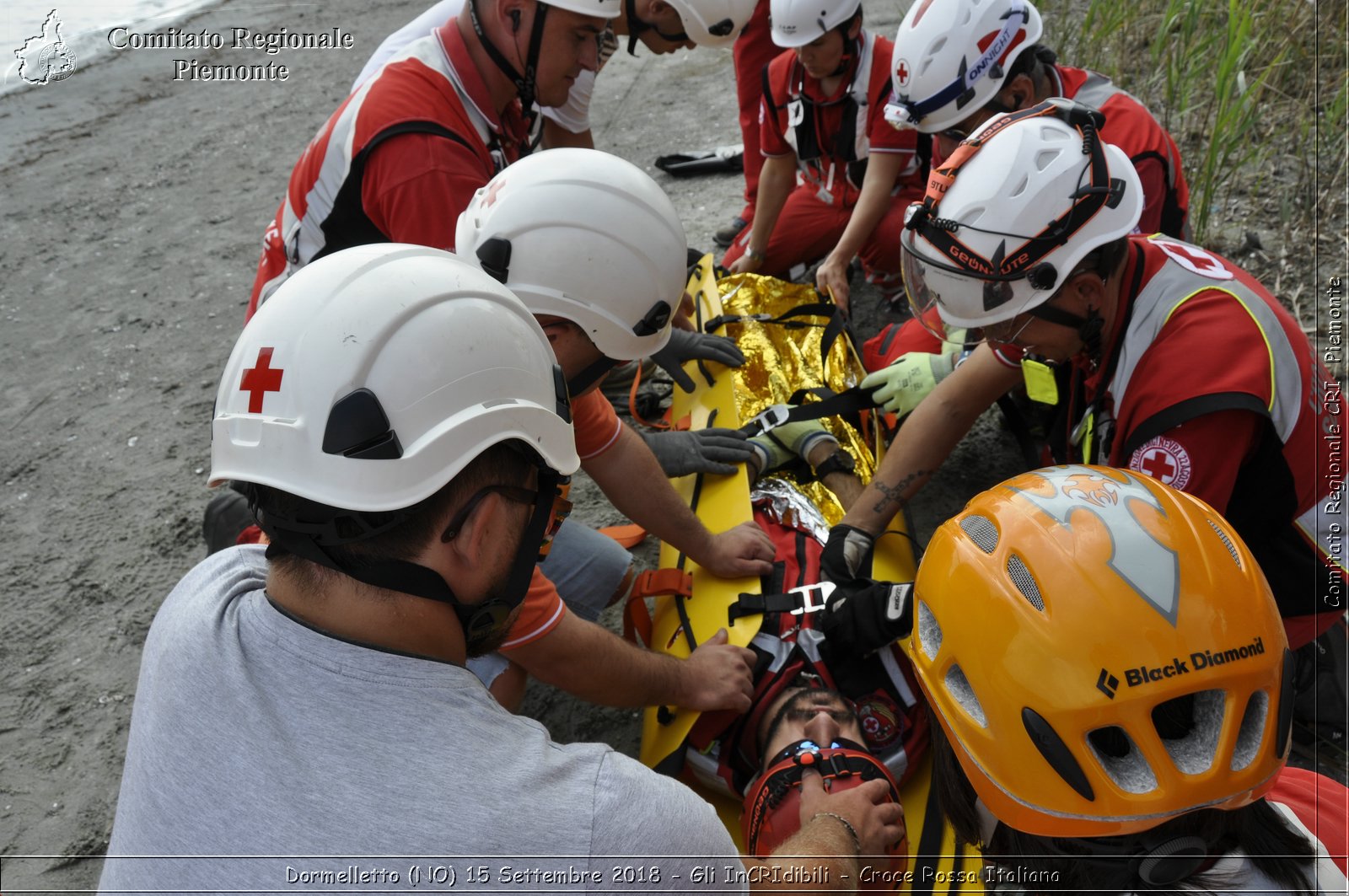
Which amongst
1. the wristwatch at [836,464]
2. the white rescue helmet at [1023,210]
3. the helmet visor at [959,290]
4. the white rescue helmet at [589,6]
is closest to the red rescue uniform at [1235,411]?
the white rescue helmet at [1023,210]

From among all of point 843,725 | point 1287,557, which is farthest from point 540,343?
point 1287,557

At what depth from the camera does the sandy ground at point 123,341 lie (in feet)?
10.7

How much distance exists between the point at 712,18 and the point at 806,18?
0.62 metres

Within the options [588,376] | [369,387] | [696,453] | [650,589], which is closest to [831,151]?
[696,453]

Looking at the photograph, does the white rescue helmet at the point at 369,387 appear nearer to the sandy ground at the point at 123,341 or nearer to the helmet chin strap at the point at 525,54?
the helmet chin strap at the point at 525,54

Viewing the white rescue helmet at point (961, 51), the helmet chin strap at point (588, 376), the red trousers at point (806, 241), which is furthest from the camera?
the red trousers at point (806, 241)

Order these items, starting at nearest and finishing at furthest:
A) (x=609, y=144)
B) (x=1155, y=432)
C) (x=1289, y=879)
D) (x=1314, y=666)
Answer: (x=1289, y=879)
(x=1155, y=432)
(x=1314, y=666)
(x=609, y=144)

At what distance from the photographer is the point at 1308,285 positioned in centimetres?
445

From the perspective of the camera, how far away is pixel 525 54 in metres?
3.15

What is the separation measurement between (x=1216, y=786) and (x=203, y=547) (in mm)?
4072

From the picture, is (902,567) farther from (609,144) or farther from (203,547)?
(609,144)

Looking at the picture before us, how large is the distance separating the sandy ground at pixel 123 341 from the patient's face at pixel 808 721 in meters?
0.82

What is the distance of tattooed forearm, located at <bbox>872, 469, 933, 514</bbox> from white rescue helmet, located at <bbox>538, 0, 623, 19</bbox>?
191cm

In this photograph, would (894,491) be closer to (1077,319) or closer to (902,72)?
(1077,319)
